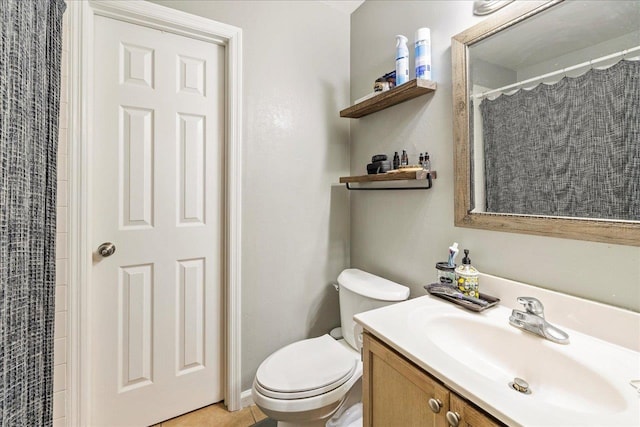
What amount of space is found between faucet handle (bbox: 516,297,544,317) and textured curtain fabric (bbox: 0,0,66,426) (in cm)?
122

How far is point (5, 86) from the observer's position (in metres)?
0.47

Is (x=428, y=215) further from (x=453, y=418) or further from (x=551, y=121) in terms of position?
(x=453, y=418)

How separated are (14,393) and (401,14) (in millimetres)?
1929

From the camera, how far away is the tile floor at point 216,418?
4.76 ft

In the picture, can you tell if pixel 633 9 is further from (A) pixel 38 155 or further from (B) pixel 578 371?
(A) pixel 38 155

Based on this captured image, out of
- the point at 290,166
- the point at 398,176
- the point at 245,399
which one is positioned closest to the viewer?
the point at 398,176

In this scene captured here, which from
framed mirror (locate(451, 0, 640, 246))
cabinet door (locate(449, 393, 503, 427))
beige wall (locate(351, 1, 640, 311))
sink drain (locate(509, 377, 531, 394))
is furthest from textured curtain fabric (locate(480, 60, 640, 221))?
cabinet door (locate(449, 393, 503, 427))

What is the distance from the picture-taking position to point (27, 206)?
0.57 metres

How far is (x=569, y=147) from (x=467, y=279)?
534mm

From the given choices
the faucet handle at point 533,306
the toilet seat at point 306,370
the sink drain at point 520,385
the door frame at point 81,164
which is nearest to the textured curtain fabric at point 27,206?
the door frame at point 81,164

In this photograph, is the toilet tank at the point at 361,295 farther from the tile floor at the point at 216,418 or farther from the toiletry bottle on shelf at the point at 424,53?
the toiletry bottle on shelf at the point at 424,53

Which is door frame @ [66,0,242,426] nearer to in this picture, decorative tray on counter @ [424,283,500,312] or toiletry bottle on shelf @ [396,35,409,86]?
toiletry bottle on shelf @ [396,35,409,86]

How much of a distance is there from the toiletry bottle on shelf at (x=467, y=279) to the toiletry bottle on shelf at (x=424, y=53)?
0.79m

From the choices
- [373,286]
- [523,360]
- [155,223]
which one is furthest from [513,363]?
[155,223]
